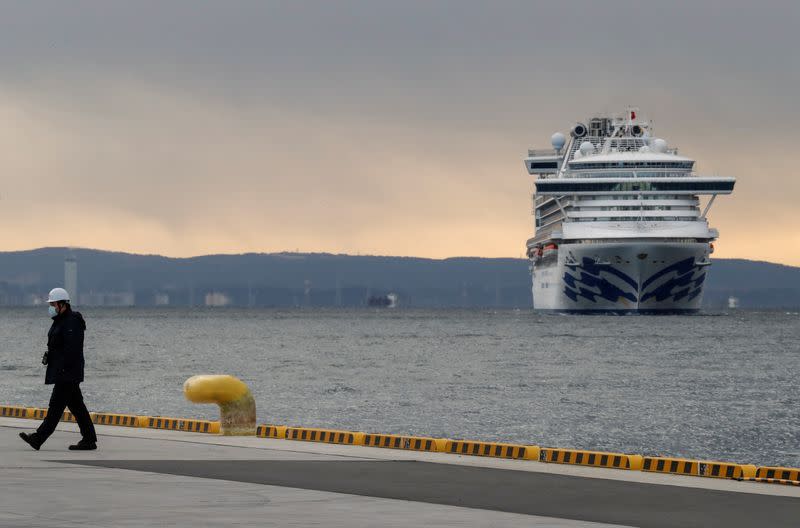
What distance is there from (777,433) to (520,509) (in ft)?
73.8

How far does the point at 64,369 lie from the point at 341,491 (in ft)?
17.6

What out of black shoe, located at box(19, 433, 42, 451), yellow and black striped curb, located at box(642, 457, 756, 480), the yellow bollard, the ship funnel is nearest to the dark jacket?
black shoe, located at box(19, 433, 42, 451)

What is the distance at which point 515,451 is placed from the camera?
714 inches

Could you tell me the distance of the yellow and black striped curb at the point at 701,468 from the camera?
52.2 ft

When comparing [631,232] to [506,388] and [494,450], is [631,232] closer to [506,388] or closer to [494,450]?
[506,388]

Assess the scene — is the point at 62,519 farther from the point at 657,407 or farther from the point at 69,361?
the point at 657,407

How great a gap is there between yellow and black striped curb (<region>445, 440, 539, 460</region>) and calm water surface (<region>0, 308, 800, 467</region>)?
10.8 meters

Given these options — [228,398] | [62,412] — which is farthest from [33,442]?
[228,398]

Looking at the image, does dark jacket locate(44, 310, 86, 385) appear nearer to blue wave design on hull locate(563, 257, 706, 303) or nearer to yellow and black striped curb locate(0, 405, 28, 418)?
yellow and black striped curb locate(0, 405, 28, 418)

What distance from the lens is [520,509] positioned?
12984 millimetres

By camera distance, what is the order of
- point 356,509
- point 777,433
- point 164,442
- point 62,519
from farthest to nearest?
1. point 777,433
2. point 164,442
3. point 356,509
4. point 62,519

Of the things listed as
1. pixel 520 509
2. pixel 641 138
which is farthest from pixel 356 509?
pixel 641 138

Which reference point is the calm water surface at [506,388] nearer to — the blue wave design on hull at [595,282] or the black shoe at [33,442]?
the black shoe at [33,442]

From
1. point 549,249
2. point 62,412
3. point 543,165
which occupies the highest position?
point 543,165
